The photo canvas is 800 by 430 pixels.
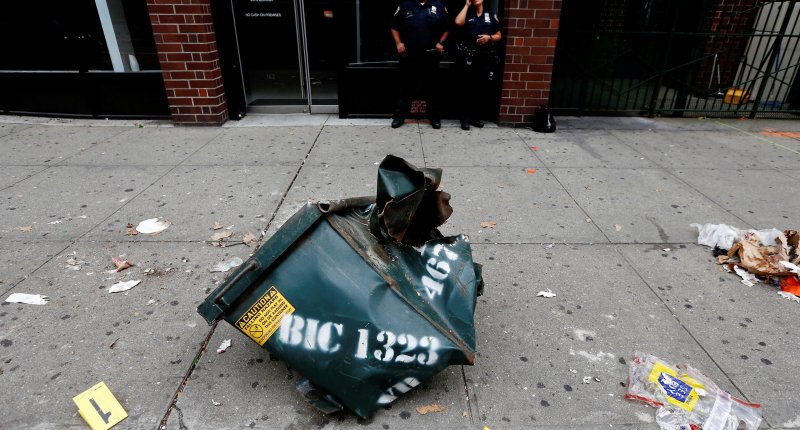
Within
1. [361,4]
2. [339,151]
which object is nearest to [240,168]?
[339,151]

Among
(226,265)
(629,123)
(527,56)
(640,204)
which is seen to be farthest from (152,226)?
(629,123)

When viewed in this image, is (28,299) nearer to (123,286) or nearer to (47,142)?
(123,286)

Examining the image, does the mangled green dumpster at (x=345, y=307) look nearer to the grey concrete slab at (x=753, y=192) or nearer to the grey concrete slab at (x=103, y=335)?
the grey concrete slab at (x=103, y=335)

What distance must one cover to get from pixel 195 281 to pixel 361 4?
5.41m

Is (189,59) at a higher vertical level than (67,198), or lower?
higher

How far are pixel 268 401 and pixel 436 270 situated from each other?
102 centimetres

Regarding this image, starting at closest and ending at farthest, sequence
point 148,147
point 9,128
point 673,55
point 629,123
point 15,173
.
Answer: point 15,173 → point 148,147 → point 9,128 → point 629,123 → point 673,55

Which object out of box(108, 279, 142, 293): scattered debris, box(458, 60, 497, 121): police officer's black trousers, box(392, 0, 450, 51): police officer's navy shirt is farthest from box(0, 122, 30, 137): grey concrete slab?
box(458, 60, 497, 121): police officer's black trousers

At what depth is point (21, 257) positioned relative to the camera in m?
3.38

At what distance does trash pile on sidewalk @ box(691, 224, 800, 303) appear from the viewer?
3.08 metres

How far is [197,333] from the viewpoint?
8.67 ft

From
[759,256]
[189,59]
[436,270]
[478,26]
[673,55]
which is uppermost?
[478,26]

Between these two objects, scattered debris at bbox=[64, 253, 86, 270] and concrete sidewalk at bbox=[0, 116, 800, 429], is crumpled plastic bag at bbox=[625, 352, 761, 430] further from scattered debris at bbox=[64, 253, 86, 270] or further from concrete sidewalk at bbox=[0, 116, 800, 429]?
scattered debris at bbox=[64, 253, 86, 270]

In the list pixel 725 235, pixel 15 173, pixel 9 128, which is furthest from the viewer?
pixel 9 128
